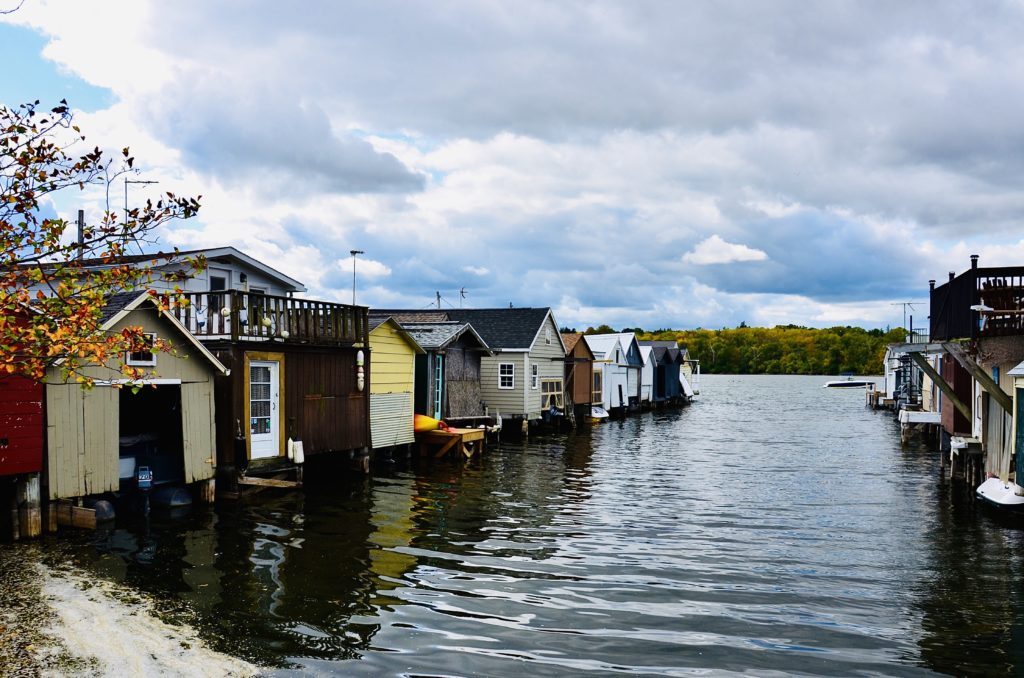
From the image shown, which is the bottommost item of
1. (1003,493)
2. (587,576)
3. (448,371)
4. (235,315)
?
(587,576)

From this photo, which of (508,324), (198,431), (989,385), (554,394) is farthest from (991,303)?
(554,394)

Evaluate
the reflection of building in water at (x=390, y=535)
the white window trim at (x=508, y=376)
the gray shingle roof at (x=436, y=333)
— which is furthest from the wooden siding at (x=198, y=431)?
the white window trim at (x=508, y=376)

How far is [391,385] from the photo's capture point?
28.9 metres

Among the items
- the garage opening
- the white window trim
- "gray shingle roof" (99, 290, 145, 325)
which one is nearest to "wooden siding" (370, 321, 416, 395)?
the garage opening

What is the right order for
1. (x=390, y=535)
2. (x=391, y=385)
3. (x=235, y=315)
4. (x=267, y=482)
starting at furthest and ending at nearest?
(x=391, y=385)
(x=267, y=482)
(x=235, y=315)
(x=390, y=535)

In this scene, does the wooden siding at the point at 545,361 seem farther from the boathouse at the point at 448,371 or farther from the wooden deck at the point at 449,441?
the wooden deck at the point at 449,441

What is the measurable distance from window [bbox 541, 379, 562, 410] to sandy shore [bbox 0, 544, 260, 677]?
1380 inches

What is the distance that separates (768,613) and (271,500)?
44.5ft

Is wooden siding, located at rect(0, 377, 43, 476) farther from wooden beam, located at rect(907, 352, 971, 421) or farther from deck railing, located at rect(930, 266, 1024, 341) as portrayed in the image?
wooden beam, located at rect(907, 352, 971, 421)

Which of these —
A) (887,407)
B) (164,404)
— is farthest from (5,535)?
(887,407)

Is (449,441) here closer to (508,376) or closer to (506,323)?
(508,376)

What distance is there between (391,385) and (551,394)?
66.3ft

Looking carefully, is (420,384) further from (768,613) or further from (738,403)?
(738,403)

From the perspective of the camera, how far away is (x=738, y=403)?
8338 cm
